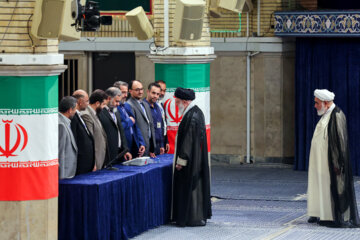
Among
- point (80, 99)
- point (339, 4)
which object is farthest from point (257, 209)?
point (339, 4)

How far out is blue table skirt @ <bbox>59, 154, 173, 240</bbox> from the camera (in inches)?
492

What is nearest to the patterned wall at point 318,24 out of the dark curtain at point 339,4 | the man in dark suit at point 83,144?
the dark curtain at point 339,4

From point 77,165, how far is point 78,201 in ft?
3.04

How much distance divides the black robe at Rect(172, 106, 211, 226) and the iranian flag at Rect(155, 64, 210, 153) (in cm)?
230

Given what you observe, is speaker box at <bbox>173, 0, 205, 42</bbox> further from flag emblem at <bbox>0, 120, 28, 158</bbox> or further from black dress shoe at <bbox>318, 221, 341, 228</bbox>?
flag emblem at <bbox>0, 120, 28, 158</bbox>

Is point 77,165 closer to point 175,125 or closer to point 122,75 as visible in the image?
point 175,125

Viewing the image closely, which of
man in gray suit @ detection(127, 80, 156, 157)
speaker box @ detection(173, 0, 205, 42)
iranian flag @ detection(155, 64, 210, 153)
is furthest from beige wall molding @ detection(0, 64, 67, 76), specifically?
iranian flag @ detection(155, 64, 210, 153)

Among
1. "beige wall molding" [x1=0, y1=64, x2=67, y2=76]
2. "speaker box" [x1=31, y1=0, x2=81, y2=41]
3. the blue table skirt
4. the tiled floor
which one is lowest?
the tiled floor

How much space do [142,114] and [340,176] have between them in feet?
10.2

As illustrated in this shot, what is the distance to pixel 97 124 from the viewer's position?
13.9m

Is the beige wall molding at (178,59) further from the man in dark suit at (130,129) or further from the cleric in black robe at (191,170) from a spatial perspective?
the cleric in black robe at (191,170)

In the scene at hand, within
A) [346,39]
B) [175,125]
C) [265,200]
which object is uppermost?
[346,39]

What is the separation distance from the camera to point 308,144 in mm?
21578

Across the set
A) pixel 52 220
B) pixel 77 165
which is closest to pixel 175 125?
pixel 77 165
